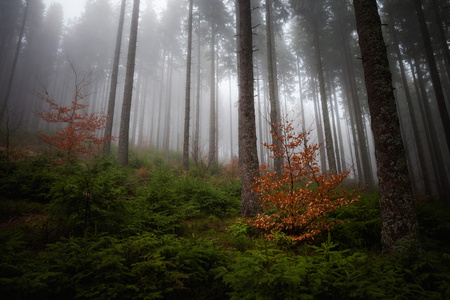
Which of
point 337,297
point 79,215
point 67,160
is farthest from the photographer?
point 67,160

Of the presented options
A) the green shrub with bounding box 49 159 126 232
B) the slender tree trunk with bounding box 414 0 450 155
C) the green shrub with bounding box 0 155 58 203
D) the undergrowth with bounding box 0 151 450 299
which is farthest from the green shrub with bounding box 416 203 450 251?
the green shrub with bounding box 0 155 58 203

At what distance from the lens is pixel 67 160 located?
28.5ft

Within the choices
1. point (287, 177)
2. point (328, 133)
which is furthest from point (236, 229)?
point (328, 133)

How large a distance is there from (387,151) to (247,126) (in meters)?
3.51

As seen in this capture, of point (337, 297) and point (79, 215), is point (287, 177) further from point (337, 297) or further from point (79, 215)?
point (79, 215)

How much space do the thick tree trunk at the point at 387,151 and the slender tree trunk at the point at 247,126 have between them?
2.98 m

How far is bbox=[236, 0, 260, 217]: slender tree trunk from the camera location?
5601 millimetres

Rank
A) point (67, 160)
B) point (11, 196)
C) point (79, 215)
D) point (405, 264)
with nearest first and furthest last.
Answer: point (405, 264)
point (79, 215)
point (11, 196)
point (67, 160)

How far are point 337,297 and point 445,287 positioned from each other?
3.80ft

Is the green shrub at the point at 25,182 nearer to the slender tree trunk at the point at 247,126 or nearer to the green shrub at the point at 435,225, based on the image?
the slender tree trunk at the point at 247,126

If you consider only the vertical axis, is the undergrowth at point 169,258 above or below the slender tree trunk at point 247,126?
below

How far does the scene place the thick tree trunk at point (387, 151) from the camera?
3.39 meters

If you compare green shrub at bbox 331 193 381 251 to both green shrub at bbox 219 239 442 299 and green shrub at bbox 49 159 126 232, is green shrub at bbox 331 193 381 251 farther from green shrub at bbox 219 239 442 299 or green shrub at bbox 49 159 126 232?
green shrub at bbox 49 159 126 232

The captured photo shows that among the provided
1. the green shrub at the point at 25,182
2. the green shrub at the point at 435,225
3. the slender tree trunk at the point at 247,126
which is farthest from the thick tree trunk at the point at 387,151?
the green shrub at the point at 25,182
